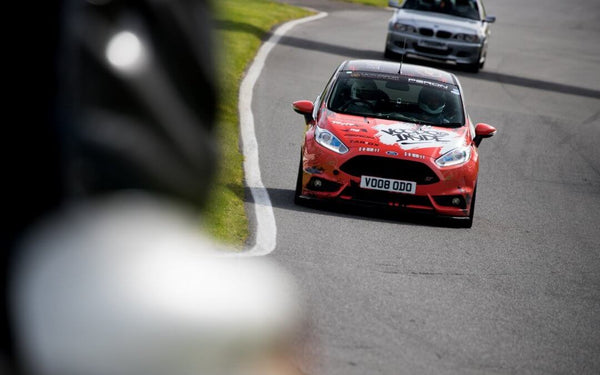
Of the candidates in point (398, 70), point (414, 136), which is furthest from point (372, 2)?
point (414, 136)

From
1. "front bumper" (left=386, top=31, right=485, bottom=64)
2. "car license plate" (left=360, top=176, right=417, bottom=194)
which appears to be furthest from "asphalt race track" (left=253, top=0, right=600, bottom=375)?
"front bumper" (left=386, top=31, right=485, bottom=64)

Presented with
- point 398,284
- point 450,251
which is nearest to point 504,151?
point 450,251

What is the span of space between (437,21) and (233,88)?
29.5 feet

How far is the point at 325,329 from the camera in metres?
6.38

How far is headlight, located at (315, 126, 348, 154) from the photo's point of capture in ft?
38.4

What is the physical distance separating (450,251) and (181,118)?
7.83 metres

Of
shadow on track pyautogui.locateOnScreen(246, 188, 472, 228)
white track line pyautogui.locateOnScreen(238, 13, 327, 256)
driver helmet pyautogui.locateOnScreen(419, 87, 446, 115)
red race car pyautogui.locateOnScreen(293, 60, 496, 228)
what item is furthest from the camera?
driver helmet pyautogui.locateOnScreen(419, 87, 446, 115)

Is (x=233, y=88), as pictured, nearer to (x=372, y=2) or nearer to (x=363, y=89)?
(x=363, y=89)

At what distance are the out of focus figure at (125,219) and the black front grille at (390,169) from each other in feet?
29.8

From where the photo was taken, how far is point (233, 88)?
19312 mm

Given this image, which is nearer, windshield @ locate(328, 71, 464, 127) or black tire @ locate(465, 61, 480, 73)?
windshield @ locate(328, 71, 464, 127)

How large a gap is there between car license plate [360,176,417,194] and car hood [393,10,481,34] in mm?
15446

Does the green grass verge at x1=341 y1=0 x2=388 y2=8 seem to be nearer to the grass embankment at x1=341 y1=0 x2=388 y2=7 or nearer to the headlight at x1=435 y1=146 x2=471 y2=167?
the grass embankment at x1=341 y1=0 x2=388 y2=7

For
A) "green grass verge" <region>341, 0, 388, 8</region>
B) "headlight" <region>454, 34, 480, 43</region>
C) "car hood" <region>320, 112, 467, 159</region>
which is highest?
"car hood" <region>320, 112, 467, 159</region>
